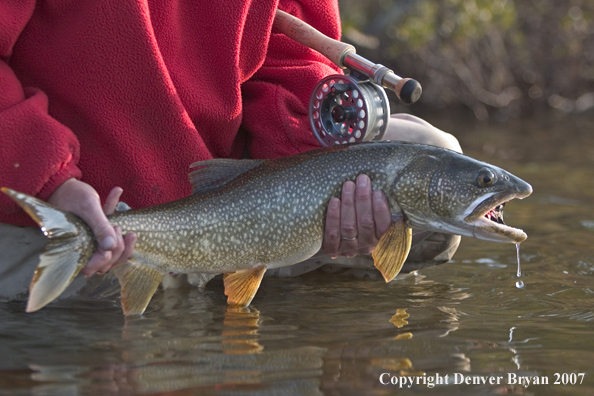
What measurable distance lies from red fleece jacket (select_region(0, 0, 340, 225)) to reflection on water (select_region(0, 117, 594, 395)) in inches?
21.7

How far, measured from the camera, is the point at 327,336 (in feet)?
9.48

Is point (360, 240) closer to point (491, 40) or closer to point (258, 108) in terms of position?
point (258, 108)

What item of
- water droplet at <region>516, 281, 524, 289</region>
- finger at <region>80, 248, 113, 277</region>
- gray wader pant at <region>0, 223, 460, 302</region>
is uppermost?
water droplet at <region>516, 281, 524, 289</region>

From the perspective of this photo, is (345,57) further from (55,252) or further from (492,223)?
(55,252)

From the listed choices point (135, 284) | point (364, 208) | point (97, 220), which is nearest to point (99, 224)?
point (97, 220)

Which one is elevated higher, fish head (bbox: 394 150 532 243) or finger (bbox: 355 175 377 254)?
fish head (bbox: 394 150 532 243)

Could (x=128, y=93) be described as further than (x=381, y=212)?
Yes

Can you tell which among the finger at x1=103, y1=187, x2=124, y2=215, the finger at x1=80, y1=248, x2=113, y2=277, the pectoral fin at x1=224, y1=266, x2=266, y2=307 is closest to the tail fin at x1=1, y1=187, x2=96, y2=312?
the finger at x1=80, y1=248, x2=113, y2=277

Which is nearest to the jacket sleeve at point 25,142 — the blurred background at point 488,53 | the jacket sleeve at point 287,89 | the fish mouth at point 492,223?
the jacket sleeve at point 287,89

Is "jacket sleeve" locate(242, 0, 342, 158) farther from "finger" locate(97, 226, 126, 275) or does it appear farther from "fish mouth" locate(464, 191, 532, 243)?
"finger" locate(97, 226, 126, 275)

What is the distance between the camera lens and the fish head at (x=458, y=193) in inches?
121

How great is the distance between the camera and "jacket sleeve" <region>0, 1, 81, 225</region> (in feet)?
9.47

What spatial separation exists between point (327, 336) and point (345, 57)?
1.33 meters

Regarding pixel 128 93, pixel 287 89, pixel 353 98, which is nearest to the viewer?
pixel 128 93
